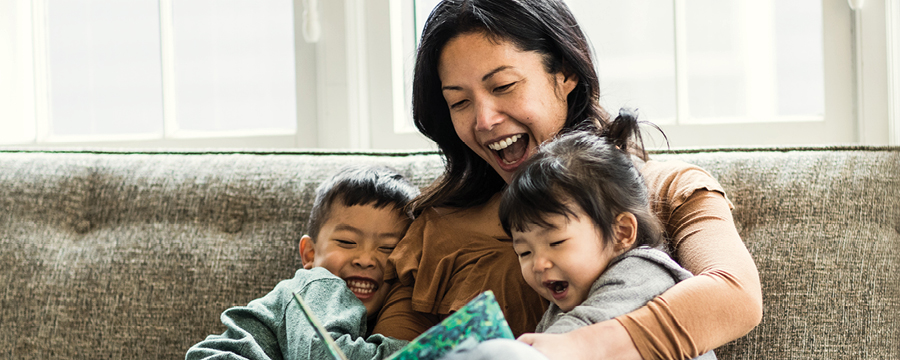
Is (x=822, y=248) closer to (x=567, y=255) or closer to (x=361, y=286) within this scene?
(x=567, y=255)

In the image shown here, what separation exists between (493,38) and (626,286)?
49cm

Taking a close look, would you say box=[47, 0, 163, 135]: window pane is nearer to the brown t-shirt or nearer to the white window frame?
the white window frame

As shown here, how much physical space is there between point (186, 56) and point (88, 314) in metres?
1.07

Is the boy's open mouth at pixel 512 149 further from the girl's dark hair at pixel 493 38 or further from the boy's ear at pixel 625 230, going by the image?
the boy's ear at pixel 625 230

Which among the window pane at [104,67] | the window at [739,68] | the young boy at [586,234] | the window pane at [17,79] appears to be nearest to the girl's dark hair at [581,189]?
the young boy at [586,234]

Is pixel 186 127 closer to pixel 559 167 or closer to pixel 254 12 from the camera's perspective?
pixel 254 12

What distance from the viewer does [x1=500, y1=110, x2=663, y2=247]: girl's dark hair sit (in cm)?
96

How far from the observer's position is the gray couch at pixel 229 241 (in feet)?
3.92

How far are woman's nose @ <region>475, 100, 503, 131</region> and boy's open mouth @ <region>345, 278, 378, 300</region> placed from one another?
36cm

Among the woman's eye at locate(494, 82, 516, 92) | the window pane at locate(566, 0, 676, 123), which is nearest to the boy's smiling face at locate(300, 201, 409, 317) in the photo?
the woman's eye at locate(494, 82, 516, 92)

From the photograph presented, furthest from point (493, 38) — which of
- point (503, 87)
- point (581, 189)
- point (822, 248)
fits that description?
point (822, 248)

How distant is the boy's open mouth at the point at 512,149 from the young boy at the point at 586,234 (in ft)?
0.70

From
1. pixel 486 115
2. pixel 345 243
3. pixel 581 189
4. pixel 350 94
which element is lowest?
pixel 345 243

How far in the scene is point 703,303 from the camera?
35.1 inches
